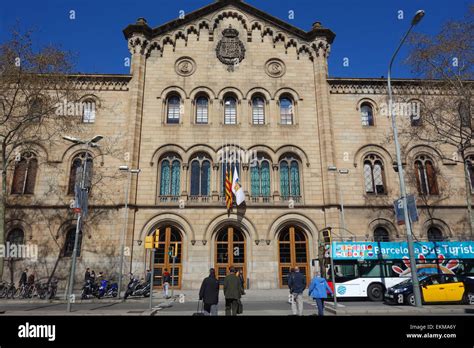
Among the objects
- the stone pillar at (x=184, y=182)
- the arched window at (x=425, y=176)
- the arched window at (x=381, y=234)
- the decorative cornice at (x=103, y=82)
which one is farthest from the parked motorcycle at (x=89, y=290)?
the arched window at (x=425, y=176)

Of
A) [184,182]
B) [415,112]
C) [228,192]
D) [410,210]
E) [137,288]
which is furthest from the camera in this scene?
[415,112]

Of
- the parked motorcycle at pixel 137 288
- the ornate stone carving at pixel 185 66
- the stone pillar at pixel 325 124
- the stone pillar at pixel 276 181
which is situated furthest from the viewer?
the ornate stone carving at pixel 185 66

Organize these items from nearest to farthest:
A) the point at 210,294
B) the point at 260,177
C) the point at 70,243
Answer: the point at 210,294 → the point at 70,243 → the point at 260,177

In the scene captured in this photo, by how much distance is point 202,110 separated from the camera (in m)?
27.9

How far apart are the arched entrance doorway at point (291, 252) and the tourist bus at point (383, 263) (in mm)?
4817

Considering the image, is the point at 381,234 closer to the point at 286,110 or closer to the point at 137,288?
the point at 286,110

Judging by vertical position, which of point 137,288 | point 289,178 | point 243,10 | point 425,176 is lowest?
point 137,288

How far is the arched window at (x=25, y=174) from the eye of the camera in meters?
25.2

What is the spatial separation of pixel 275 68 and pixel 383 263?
18170 mm

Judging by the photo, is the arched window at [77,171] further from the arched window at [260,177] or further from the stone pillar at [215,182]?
the arched window at [260,177]

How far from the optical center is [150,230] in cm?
2422

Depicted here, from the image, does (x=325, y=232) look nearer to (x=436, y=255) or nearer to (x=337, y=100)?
(x=436, y=255)

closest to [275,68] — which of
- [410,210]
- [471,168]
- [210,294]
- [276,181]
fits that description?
[276,181]
